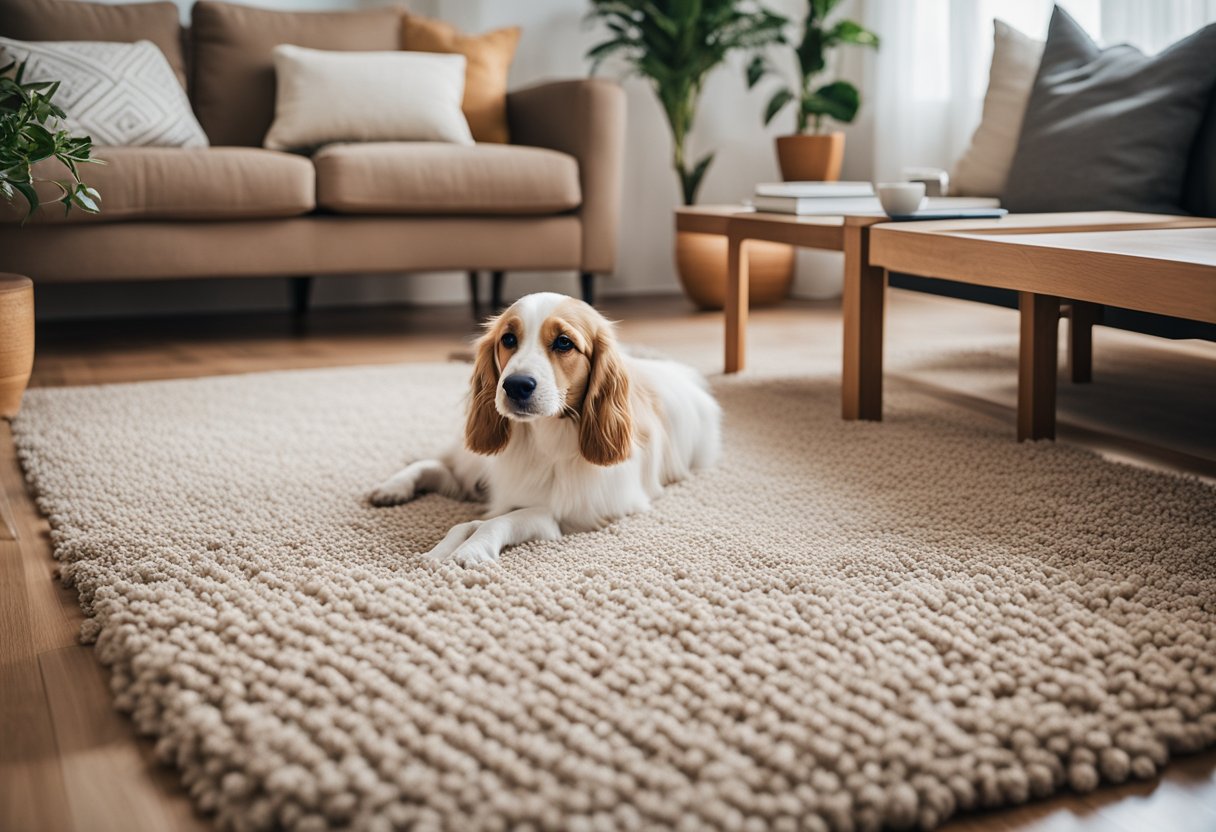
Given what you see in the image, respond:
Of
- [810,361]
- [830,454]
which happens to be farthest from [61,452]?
[810,361]

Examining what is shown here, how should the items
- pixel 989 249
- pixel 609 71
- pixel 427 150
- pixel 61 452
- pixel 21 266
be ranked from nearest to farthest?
pixel 989 249, pixel 61 452, pixel 21 266, pixel 427 150, pixel 609 71

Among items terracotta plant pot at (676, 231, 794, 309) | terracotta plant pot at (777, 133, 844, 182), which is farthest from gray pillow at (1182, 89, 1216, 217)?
terracotta plant pot at (676, 231, 794, 309)

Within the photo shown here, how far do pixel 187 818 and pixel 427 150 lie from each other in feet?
8.63

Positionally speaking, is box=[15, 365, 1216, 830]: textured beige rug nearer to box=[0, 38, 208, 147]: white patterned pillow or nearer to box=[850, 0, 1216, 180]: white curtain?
box=[0, 38, 208, 147]: white patterned pillow

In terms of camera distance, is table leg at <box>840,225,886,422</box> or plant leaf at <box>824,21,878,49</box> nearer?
table leg at <box>840,225,886,422</box>

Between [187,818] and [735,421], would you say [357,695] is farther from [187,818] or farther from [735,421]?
[735,421]

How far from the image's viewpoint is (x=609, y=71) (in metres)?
4.68

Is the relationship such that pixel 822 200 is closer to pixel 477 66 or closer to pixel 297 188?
pixel 297 188

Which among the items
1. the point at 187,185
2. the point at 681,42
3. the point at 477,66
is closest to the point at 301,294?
the point at 477,66

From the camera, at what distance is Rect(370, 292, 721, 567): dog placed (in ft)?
4.98

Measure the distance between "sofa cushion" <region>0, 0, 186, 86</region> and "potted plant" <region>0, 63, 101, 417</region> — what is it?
1.63m

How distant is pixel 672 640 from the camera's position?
1192mm

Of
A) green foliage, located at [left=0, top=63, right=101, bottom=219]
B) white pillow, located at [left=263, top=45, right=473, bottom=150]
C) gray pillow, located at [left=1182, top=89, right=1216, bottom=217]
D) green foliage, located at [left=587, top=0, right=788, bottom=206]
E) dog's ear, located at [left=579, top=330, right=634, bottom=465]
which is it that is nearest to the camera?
dog's ear, located at [left=579, top=330, right=634, bottom=465]

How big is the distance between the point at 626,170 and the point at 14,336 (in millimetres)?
3037
